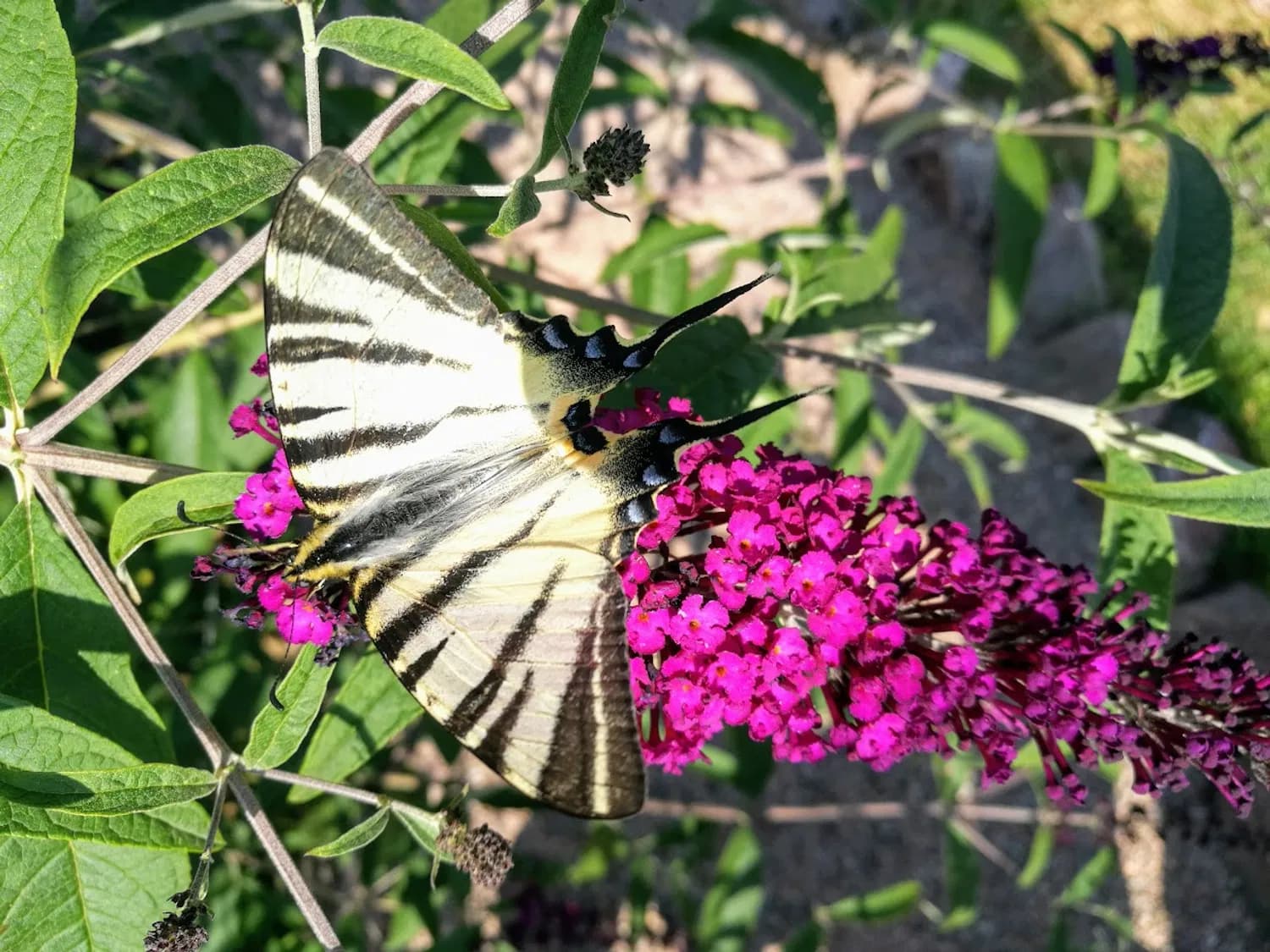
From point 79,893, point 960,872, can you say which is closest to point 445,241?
point 79,893

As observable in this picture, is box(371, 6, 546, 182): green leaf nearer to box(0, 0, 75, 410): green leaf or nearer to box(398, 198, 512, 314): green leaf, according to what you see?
box(398, 198, 512, 314): green leaf

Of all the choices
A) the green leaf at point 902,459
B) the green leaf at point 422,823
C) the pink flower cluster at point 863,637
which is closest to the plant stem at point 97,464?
the pink flower cluster at point 863,637

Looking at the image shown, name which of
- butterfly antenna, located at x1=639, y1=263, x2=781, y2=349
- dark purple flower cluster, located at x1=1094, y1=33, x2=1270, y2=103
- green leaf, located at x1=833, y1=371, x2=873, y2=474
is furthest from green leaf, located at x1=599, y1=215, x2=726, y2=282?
butterfly antenna, located at x1=639, y1=263, x2=781, y2=349

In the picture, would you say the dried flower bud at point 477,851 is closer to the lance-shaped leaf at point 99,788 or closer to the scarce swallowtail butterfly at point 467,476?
the scarce swallowtail butterfly at point 467,476

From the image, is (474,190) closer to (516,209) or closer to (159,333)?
(516,209)

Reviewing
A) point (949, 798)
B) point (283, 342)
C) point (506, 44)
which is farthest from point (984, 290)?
point (283, 342)

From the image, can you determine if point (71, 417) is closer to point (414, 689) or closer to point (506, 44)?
point (414, 689)
